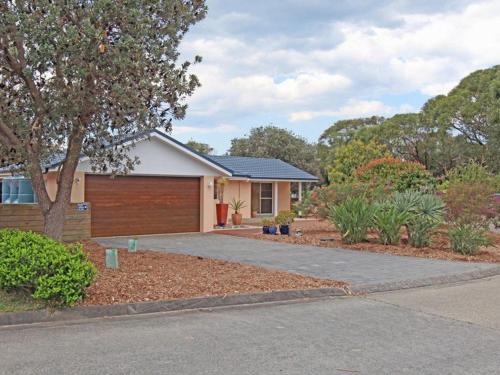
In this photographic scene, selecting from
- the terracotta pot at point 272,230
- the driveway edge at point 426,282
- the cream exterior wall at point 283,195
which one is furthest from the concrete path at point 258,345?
the cream exterior wall at point 283,195

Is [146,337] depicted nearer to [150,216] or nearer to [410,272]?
[410,272]

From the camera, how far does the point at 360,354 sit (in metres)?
5.86

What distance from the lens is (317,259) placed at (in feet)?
44.4

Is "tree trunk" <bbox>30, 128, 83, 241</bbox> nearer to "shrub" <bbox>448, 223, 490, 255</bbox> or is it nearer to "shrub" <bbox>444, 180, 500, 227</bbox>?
"shrub" <bbox>448, 223, 490, 255</bbox>

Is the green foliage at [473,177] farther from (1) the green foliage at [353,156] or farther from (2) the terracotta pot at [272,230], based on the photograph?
(1) the green foliage at [353,156]

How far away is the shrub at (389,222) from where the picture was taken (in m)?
15.8

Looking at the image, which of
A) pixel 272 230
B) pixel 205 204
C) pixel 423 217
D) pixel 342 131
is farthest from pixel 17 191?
pixel 342 131

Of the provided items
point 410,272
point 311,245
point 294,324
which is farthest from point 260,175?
point 294,324

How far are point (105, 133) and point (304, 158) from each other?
34.5m

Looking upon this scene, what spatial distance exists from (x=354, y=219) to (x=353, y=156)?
835 inches

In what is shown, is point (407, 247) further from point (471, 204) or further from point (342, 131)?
point (342, 131)

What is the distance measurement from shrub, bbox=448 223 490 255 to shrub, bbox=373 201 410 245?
140 cm

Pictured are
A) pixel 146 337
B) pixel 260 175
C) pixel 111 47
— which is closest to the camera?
pixel 146 337

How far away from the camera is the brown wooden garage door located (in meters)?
18.3
